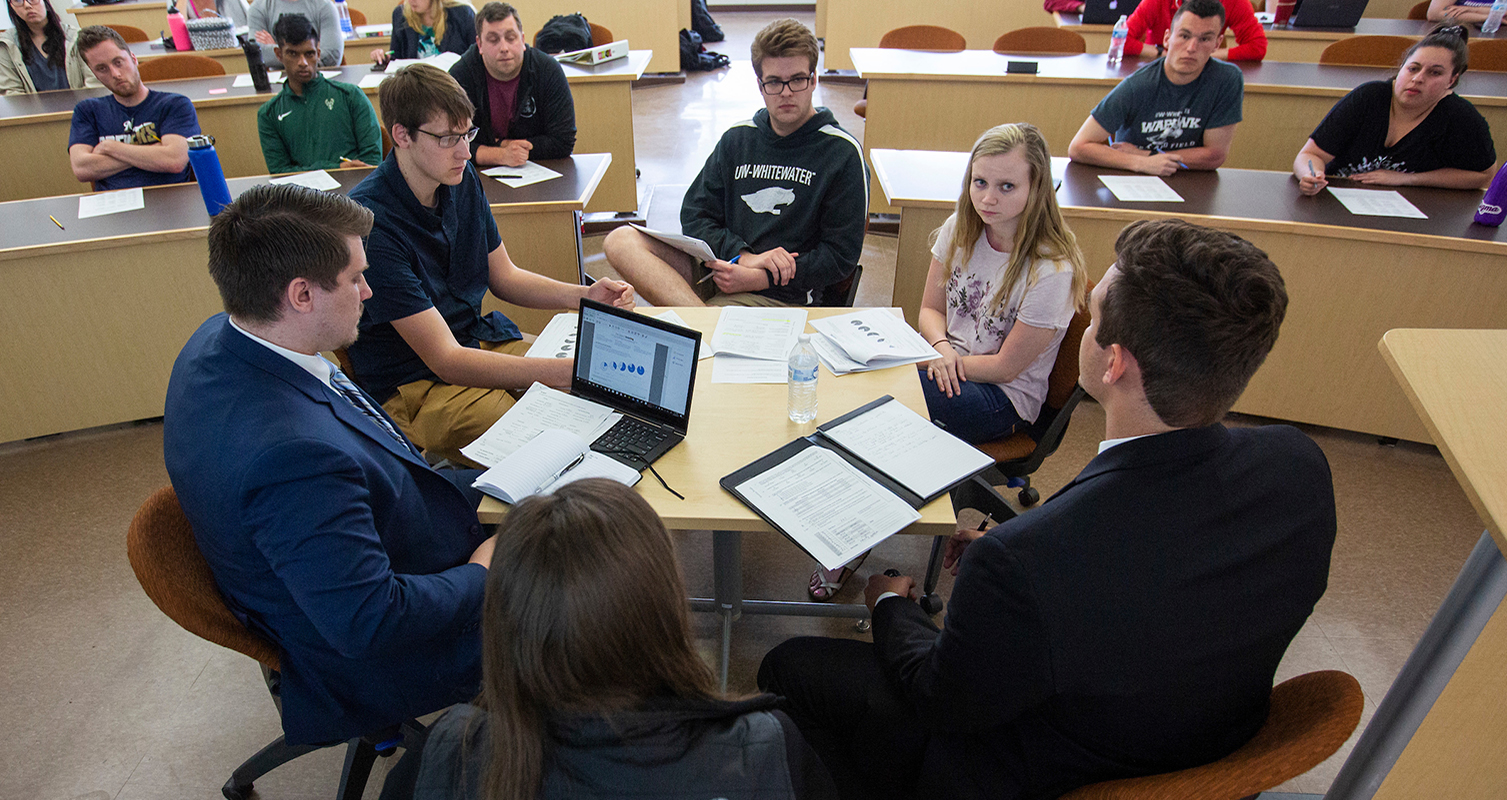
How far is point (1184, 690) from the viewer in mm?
1159

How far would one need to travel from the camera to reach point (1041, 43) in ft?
17.2

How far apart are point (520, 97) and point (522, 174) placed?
52 cm

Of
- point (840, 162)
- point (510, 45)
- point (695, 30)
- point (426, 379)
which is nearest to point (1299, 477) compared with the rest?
point (840, 162)

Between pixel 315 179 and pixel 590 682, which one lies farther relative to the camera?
pixel 315 179

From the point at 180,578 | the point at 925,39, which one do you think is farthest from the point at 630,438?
the point at 925,39

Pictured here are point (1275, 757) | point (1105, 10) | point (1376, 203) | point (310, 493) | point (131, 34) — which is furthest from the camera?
point (131, 34)

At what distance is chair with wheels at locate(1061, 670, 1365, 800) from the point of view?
3.39ft

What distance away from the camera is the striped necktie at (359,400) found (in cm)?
175

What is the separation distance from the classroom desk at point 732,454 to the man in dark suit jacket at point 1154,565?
485 mm

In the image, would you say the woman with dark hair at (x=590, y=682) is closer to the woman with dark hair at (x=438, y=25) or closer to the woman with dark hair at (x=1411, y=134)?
the woman with dark hair at (x=1411, y=134)

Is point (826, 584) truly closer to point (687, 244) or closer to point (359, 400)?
point (687, 244)

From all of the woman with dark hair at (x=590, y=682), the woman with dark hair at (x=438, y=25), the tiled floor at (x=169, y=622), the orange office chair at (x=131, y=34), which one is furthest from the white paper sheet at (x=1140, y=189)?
the orange office chair at (x=131, y=34)

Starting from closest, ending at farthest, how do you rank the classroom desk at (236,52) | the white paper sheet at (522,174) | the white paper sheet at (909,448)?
the white paper sheet at (909,448) → the white paper sheet at (522,174) → the classroom desk at (236,52)

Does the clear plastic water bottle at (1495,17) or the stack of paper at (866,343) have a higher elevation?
the clear plastic water bottle at (1495,17)
